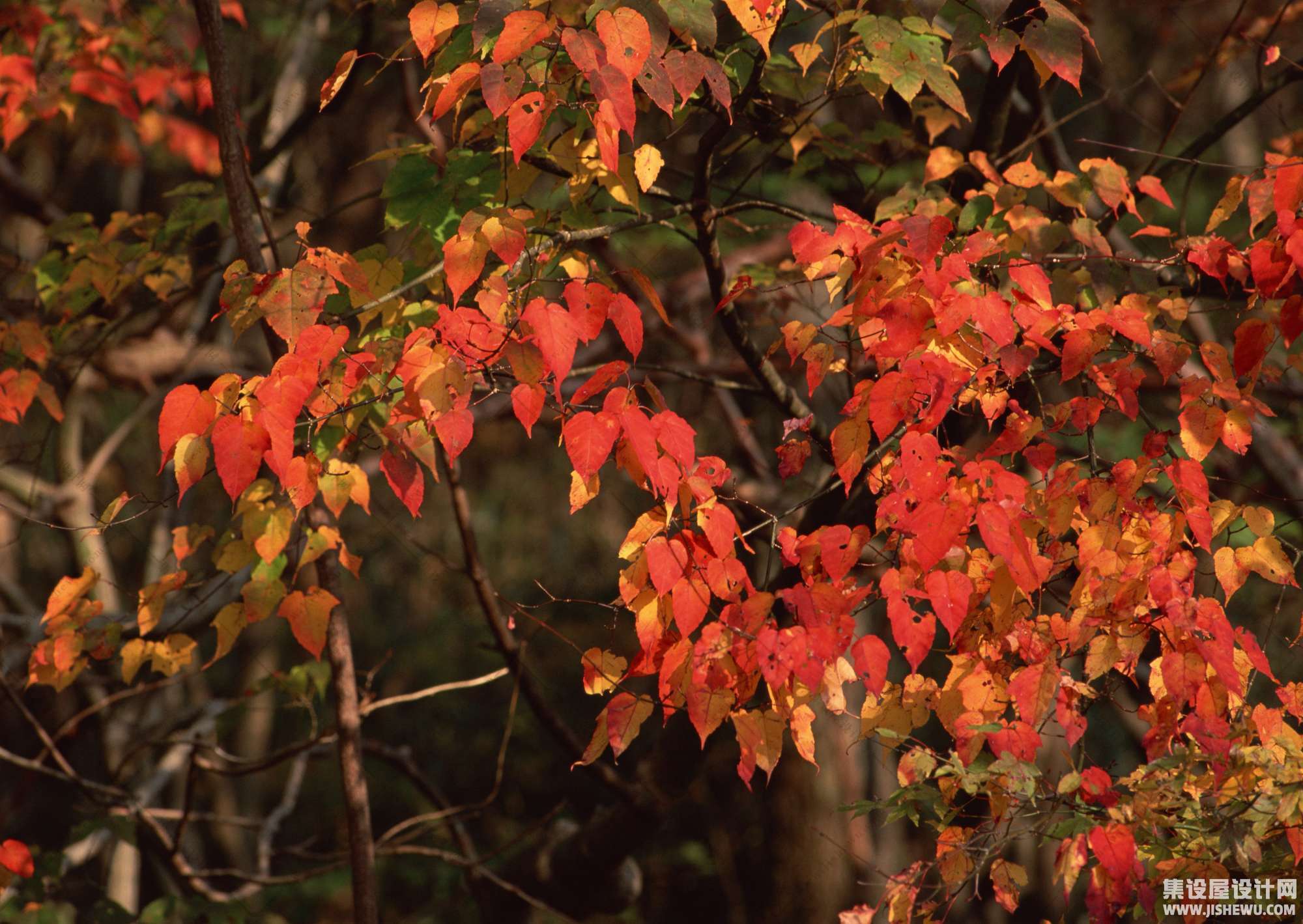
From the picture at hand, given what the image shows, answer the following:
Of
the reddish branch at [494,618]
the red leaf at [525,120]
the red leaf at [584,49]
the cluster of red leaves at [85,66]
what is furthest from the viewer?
the cluster of red leaves at [85,66]

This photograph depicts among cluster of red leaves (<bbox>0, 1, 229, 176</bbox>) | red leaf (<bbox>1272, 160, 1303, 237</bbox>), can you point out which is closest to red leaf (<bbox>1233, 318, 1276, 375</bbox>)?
red leaf (<bbox>1272, 160, 1303, 237</bbox>)

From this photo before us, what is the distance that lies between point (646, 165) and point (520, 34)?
1.33ft

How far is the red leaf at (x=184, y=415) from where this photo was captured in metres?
1.73

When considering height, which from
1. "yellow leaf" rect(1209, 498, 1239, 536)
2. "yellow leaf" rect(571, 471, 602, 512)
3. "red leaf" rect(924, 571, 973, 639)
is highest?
"yellow leaf" rect(571, 471, 602, 512)

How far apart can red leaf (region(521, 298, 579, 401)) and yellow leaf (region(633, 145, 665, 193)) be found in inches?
14.5

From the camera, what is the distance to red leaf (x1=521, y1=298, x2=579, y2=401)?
1.66 metres

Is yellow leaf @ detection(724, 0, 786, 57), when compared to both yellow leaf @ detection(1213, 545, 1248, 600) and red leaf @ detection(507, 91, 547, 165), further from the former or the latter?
yellow leaf @ detection(1213, 545, 1248, 600)

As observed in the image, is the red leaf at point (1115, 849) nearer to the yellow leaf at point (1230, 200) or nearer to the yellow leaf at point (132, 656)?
the yellow leaf at point (1230, 200)

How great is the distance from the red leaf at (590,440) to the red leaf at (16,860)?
1974mm

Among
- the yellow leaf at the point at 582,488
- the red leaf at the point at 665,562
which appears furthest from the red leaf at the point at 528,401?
the red leaf at the point at 665,562

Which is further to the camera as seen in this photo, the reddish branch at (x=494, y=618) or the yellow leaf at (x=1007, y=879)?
the reddish branch at (x=494, y=618)

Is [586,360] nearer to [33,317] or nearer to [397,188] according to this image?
[397,188]

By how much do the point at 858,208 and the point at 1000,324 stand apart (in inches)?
50.5

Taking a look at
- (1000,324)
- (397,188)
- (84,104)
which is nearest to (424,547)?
(397,188)
